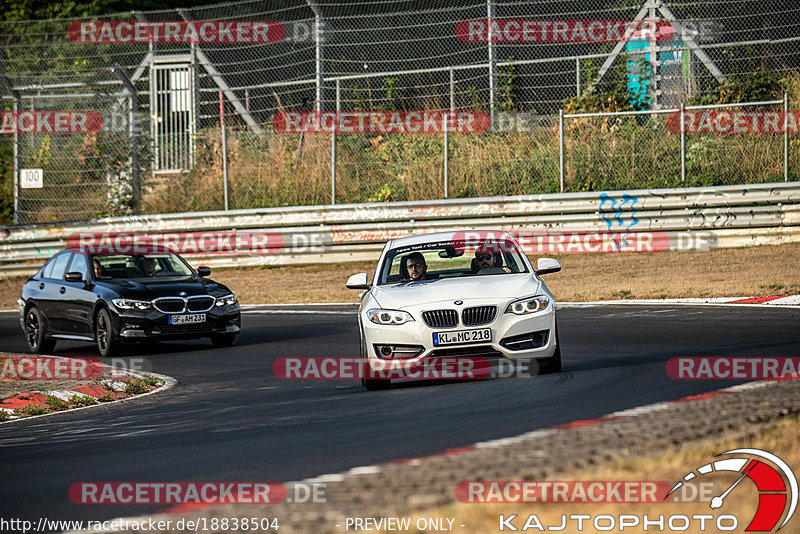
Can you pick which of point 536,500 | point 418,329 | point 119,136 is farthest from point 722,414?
point 119,136

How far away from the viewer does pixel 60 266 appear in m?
18.3

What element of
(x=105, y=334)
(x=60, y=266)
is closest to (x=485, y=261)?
(x=105, y=334)

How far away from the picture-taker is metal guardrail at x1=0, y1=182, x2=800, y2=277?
23.6 meters

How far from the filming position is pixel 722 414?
6.75 metres

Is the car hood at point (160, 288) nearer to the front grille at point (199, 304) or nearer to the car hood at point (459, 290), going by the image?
the front grille at point (199, 304)

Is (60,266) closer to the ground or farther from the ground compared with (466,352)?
farther from the ground

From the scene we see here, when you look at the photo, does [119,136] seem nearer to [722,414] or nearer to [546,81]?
[546,81]

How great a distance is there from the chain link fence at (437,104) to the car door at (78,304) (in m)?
9.76

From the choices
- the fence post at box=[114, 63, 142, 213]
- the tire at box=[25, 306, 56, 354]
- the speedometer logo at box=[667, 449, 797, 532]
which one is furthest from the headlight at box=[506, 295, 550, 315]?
the fence post at box=[114, 63, 142, 213]

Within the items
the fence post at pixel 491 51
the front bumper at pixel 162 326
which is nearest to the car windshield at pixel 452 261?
the front bumper at pixel 162 326

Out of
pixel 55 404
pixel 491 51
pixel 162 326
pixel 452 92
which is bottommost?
pixel 55 404

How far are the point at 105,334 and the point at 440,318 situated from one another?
712 centimetres

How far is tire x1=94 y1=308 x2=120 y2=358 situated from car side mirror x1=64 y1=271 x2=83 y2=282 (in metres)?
0.81

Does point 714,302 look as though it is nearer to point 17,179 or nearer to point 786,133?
point 786,133
